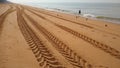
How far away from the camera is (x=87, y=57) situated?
6.88m

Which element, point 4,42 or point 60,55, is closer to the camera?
point 60,55

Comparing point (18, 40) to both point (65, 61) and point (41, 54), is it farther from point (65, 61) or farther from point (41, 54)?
point (65, 61)

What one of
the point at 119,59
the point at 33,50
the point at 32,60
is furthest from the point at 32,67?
the point at 119,59

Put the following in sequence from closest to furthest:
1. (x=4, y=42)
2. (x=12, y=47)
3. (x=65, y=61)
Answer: (x=65, y=61), (x=12, y=47), (x=4, y=42)

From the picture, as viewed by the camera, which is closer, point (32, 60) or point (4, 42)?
point (32, 60)

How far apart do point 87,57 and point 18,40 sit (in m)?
4.15

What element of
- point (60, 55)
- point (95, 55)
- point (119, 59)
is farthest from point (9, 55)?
point (119, 59)

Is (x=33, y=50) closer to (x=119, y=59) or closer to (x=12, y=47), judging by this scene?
(x=12, y=47)

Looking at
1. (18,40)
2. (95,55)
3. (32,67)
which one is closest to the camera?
(32,67)

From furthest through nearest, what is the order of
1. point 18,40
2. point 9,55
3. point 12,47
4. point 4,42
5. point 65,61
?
point 18,40
point 4,42
point 12,47
point 9,55
point 65,61

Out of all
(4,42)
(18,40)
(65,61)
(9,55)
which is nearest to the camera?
(65,61)

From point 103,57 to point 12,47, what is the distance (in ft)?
13.3

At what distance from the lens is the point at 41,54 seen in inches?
268

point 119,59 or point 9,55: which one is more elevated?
point 9,55
